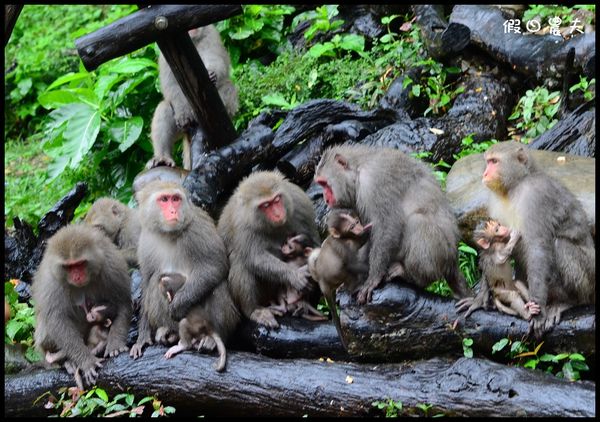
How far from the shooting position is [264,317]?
7895 mm

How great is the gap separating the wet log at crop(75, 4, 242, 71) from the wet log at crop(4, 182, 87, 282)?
66.1 inches

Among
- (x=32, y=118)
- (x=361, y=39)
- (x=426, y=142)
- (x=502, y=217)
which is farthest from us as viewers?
(x=32, y=118)

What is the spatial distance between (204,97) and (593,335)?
18.6 feet

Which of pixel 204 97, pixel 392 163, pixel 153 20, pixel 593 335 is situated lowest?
pixel 593 335

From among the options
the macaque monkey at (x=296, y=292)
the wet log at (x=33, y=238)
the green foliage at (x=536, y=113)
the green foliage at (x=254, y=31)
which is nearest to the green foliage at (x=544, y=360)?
the macaque monkey at (x=296, y=292)

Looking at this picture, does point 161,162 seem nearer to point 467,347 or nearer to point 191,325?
point 191,325

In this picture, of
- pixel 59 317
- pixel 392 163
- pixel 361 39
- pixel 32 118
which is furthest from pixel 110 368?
pixel 32 118

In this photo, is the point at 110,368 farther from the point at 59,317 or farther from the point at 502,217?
the point at 502,217

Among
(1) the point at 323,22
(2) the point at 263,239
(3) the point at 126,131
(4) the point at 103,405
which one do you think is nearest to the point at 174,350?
(4) the point at 103,405

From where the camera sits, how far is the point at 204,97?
1063cm

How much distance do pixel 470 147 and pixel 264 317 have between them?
3967 mm

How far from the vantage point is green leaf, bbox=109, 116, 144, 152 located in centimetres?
1274

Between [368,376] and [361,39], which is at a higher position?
[361,39]

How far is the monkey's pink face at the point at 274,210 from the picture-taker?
307 inches
